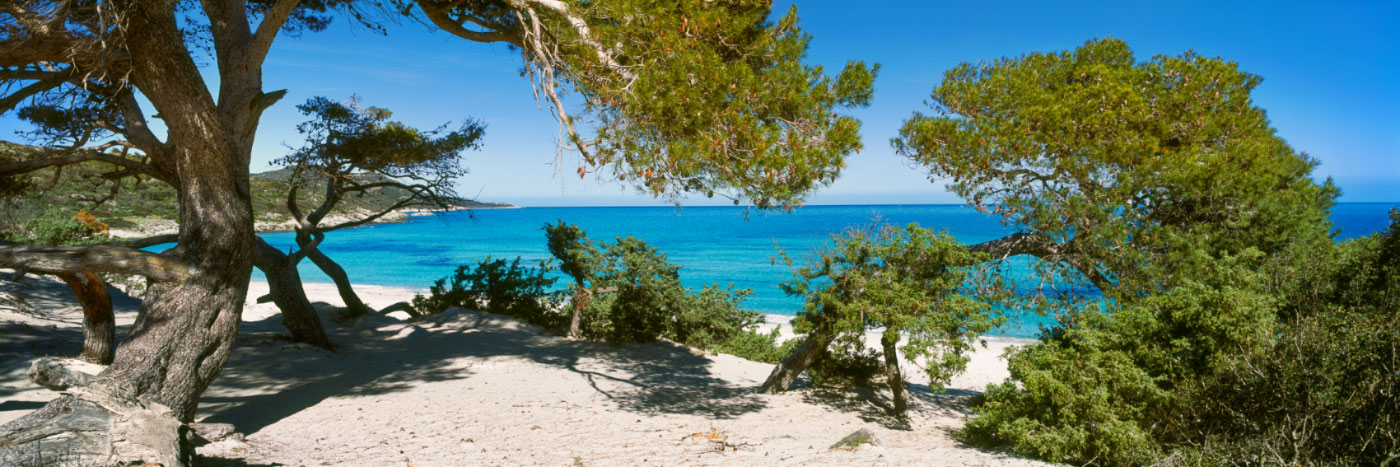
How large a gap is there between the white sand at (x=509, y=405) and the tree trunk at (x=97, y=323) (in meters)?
0.45

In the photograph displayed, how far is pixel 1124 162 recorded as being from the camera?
688cm

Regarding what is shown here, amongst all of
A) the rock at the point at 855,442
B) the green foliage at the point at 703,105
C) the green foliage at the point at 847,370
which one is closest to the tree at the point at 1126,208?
the rock at the point at 855,442

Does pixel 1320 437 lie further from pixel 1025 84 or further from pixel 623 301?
pixel 623 301

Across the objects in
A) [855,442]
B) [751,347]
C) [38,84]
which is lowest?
[751,347]

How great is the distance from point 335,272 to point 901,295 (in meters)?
8.69

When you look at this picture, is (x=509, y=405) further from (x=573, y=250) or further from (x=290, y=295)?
(x=573, y=250)

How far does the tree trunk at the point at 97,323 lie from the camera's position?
5.45 meters

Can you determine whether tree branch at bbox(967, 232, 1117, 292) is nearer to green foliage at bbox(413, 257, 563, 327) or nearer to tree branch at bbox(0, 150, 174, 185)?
green foliage at bbox(413, 257, 563, 327)

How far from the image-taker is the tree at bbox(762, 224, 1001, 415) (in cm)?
629

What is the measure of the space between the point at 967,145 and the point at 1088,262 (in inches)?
70.1

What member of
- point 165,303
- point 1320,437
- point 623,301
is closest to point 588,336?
point 623,301

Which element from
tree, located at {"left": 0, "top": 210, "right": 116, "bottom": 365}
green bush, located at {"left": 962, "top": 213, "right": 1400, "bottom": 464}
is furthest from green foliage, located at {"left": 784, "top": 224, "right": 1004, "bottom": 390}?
tree, located at {"left": 0, "top": 210, "right": 116, "bottom": 365}

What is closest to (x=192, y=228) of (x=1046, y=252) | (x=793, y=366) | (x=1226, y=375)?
(x=793, y=366)

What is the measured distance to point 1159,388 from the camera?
5.05 m
